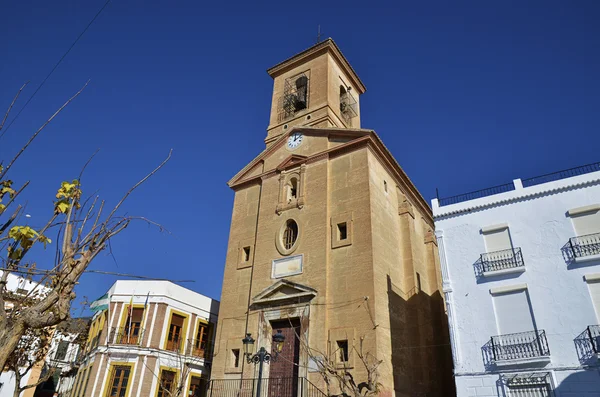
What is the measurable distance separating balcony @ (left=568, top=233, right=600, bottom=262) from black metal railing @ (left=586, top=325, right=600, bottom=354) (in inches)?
75.8

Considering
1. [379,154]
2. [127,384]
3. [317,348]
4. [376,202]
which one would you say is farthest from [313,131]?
[127,384]

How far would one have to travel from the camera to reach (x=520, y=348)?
42.6 ft

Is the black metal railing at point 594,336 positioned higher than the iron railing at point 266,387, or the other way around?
the black metal railing at point 594,336

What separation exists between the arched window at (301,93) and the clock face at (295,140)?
368 cm

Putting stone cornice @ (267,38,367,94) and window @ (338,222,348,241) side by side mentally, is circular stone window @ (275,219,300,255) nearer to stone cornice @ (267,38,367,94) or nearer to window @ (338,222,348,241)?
window @ (338,222,348,241)

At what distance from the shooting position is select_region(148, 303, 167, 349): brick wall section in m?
22.9

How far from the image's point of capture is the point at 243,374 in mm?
18172

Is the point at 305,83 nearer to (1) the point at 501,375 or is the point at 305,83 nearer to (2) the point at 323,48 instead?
(2) the point at 323,48

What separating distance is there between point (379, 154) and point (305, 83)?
8722mm

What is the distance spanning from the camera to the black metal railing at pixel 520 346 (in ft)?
41.6

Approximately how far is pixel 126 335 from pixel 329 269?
11807mm

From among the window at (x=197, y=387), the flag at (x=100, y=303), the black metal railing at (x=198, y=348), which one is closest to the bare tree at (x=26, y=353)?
the flag at (x=100, y=303)

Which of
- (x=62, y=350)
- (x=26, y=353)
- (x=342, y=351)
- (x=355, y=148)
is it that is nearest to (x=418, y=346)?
(x=342, y=351)

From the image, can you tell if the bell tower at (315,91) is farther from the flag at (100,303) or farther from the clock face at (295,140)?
the flag at (100,303)
